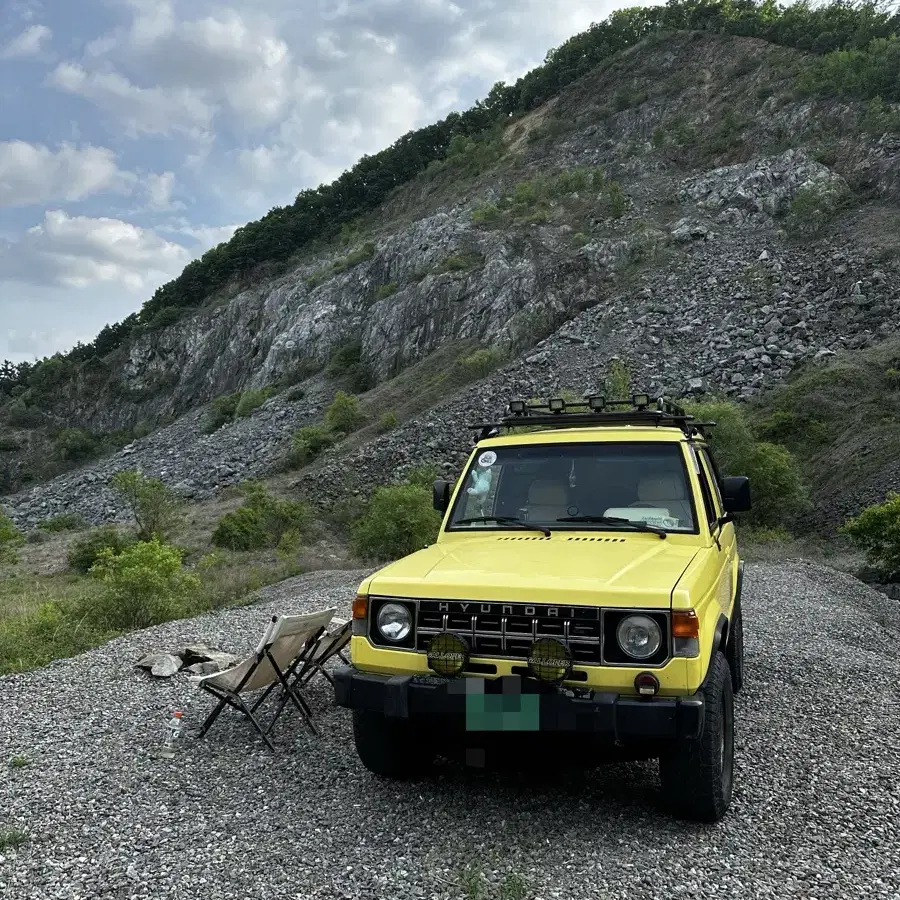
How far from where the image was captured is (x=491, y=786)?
4.72 metres

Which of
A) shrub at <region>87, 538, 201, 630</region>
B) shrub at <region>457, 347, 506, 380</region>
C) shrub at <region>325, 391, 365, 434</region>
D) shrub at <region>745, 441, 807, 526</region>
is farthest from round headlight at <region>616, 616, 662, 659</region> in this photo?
shrub at <region>325, 391, 365, 434</region>

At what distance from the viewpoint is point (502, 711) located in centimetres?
397

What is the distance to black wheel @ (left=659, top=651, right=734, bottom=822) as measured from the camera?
4027 mm

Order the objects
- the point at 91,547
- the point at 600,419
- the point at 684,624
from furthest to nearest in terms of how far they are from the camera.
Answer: the point at 91,547, the point at 600,419, the point at 684,624

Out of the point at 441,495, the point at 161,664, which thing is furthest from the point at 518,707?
the point at 161,664

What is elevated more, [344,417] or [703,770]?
[344,417]

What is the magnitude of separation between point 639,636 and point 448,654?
1.00 m

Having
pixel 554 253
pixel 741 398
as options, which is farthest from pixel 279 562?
pixel 554 253

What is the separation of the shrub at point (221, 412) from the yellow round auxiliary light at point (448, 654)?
48.0 meters

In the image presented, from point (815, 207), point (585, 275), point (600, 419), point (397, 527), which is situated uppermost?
point (815, 207)

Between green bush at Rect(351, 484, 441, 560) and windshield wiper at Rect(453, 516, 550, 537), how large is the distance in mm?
14769

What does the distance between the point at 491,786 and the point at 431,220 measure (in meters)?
53.3

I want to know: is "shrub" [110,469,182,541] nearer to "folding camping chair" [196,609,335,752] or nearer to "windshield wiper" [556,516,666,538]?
"folding camping chair" [196,609,335,752]

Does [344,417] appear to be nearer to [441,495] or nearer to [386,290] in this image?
[386,290]
